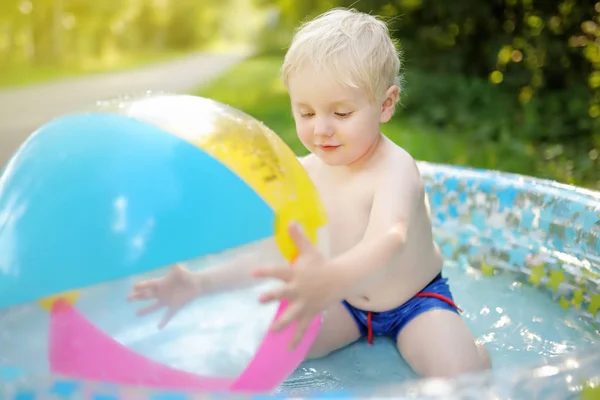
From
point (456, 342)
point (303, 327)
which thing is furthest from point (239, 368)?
point (456, 342)

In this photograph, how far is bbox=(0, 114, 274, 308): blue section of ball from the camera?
4.88ft

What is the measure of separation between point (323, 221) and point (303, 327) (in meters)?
0.26

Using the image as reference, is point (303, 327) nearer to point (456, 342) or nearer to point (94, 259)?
point (94, 259)

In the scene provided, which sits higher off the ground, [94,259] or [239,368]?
[94,259]

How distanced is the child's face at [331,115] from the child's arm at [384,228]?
13cm

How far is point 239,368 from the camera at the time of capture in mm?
1598

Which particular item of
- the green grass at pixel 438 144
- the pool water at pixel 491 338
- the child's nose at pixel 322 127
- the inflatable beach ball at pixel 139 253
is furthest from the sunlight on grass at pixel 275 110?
the inflatable beach ball at pixel 139 253

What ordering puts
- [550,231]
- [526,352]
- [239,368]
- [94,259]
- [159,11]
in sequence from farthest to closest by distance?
1. [159,11]
2. [550,231]
3. [526,352]
4. [239,368]
5. [94,259]

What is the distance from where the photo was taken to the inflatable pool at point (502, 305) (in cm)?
138

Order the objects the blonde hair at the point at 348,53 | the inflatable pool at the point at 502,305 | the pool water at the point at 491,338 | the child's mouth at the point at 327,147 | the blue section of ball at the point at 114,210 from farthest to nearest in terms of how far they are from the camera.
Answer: the pool water at the point at 491,338, the child's mouth at the point at 327,147, the blonde hair at the point at 348,53, the blue section of ball at the point at 114,210, the inflatable pool at the point at 502,305

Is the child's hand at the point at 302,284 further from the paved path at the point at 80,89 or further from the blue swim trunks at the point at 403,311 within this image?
the paved path at the point at 80,89

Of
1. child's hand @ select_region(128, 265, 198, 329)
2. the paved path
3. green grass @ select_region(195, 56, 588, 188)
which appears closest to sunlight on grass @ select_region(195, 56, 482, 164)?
green grass @ select_region(195, 56, 588, 188)

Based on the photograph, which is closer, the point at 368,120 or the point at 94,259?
the point at 94,259

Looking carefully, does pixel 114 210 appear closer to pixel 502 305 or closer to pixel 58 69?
pixel 502 305
